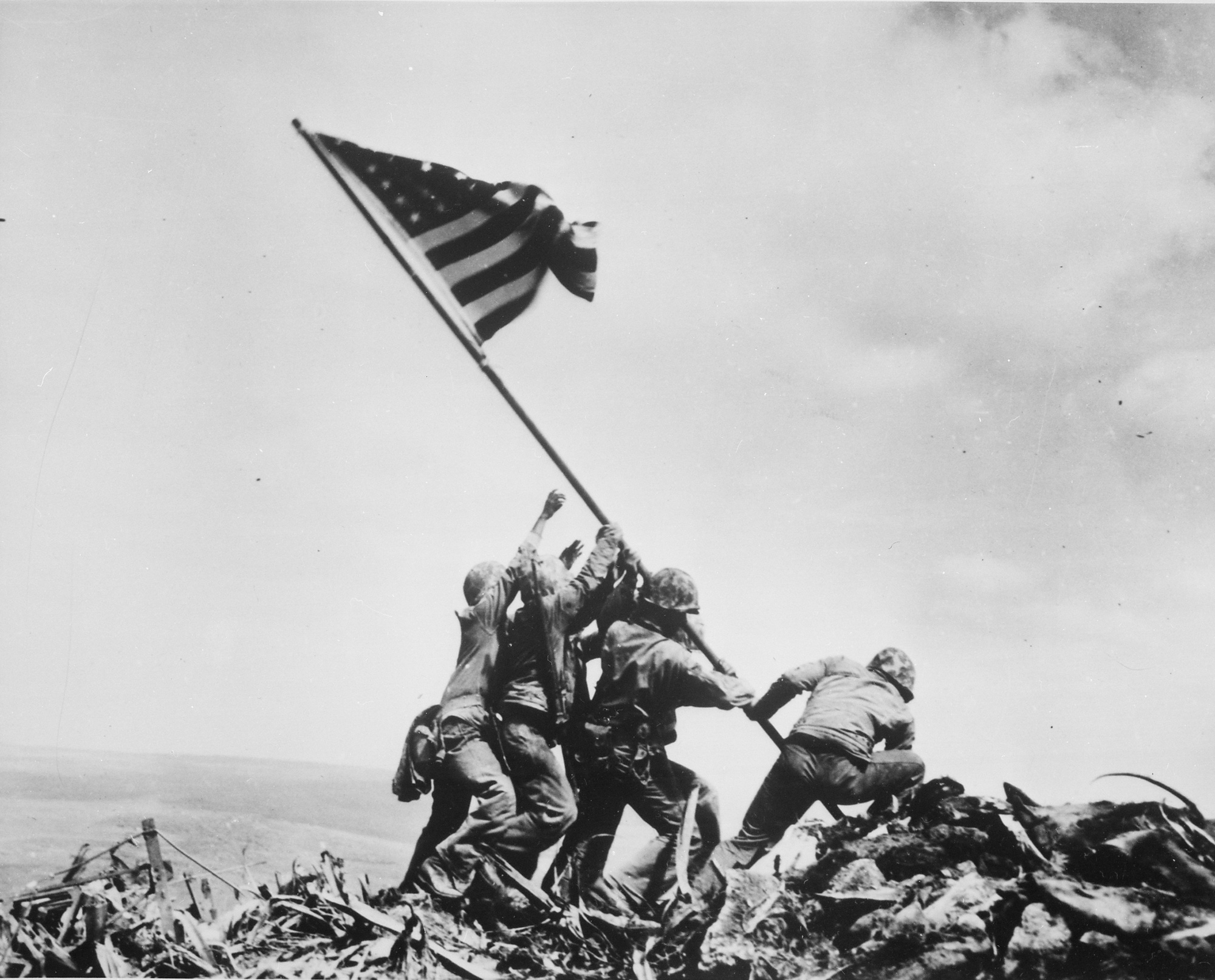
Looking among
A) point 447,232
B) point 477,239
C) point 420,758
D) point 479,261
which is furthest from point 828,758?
point 447,232

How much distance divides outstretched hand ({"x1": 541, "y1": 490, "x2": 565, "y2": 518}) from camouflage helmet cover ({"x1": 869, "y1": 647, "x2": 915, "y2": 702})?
6.96ft

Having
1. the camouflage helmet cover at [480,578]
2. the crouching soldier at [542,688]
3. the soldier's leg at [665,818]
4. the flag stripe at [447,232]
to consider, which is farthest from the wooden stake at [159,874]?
the flag stripe at [447,232]

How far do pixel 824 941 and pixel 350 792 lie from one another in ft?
9.96

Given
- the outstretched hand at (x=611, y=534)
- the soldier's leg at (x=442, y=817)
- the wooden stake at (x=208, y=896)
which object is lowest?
the wooden stake at (x=208, y=896)

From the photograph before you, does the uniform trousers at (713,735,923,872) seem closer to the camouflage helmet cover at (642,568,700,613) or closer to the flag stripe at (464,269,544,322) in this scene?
the camouflage helmet cover at (642,568,700,613)

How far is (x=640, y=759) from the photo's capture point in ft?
17.1

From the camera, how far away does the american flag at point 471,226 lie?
17.3 feet

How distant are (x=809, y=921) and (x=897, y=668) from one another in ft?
5.04

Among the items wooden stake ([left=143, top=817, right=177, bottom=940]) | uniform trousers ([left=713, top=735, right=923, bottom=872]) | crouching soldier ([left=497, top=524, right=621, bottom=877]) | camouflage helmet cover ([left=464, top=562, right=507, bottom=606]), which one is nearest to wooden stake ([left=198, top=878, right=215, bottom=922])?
wooden stake ([left=143, top=817, right=177, bottom=940])

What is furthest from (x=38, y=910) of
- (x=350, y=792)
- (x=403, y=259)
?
(x=403, y=259)

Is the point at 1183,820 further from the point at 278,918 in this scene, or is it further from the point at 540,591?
the point at 278,918

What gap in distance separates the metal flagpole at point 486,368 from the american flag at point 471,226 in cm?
8

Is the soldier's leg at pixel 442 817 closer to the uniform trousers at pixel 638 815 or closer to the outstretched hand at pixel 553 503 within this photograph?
the uniform trousers at pixel 638 815

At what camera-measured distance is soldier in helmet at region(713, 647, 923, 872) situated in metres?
5.15
